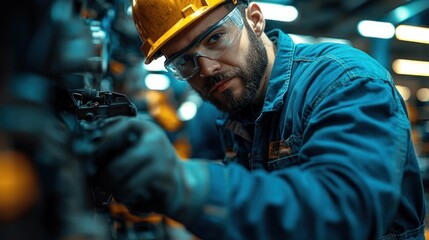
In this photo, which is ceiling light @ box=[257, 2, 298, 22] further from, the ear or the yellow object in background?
the yellow object in background

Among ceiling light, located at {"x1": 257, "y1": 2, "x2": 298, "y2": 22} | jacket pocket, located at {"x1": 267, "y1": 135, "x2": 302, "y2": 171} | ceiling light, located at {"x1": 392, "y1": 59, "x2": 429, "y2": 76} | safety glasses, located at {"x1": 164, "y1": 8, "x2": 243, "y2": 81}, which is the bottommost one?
ceiling light, located at {"x1": 392, "y1": 59, "x2": 429, "y2": 76}

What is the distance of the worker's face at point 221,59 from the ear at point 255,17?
0.09 meters

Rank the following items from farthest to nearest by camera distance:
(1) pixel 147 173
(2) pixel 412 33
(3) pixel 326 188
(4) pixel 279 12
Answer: (2) pixel 412 33 → (4) pixel 279 12 → (3) pixel 326 188 → (1) pixel 147 173

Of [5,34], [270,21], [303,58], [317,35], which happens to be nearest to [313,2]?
[270,21]

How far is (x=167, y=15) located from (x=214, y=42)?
20 cm

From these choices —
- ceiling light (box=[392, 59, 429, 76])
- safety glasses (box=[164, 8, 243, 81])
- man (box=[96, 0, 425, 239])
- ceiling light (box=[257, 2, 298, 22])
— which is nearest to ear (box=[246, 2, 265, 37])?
man (box=[96, 0, 425, 239])

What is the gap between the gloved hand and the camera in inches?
30.0

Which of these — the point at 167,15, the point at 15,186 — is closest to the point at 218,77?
the point at 167,15

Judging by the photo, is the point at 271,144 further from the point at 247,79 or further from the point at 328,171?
the point at 328,171

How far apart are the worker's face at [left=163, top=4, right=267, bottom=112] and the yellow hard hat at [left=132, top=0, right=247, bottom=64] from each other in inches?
1.6

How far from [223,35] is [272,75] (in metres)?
0.24

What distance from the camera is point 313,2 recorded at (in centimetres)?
752

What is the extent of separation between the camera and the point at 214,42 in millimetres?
1582

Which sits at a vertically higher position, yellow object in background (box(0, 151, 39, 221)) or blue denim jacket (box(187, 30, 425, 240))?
yellow object in background (box(0, 151, 39, 221))
